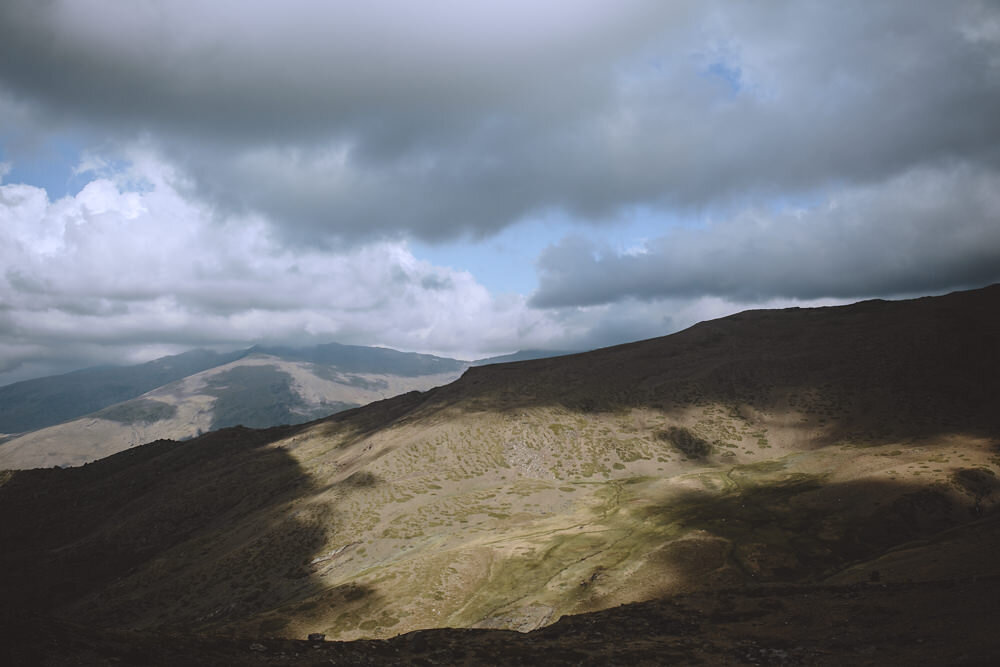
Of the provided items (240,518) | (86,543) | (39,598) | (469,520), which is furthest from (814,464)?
(86,543)

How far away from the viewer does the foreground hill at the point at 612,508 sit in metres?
36.1

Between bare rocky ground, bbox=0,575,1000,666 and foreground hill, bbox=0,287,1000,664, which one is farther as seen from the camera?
foreground hill, bbox=0,287,1000,664

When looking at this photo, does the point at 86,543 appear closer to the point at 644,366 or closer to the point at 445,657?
the point at 445,657

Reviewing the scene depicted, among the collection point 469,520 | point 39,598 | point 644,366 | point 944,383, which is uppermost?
point 644,366

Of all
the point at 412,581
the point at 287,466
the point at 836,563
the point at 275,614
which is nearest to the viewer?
the point at 836,563

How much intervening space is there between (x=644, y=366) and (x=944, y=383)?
64.5 m

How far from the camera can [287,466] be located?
137m

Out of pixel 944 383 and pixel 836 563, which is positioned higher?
pixel 944 383

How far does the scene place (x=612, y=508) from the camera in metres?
81.4

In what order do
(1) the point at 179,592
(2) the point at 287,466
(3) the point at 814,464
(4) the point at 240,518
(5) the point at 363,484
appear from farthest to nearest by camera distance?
(2) the point at 287,466, (4) the point at 240,518, (5) the point at 363,484, (3) the point at 814,464, (1) the point at 179,592

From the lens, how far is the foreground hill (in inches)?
1420

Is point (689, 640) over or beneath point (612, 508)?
over

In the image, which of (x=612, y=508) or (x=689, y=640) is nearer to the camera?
(x=689, y=640)

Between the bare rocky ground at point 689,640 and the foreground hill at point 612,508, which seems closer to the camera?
the bare rocky ground at point 689,640
